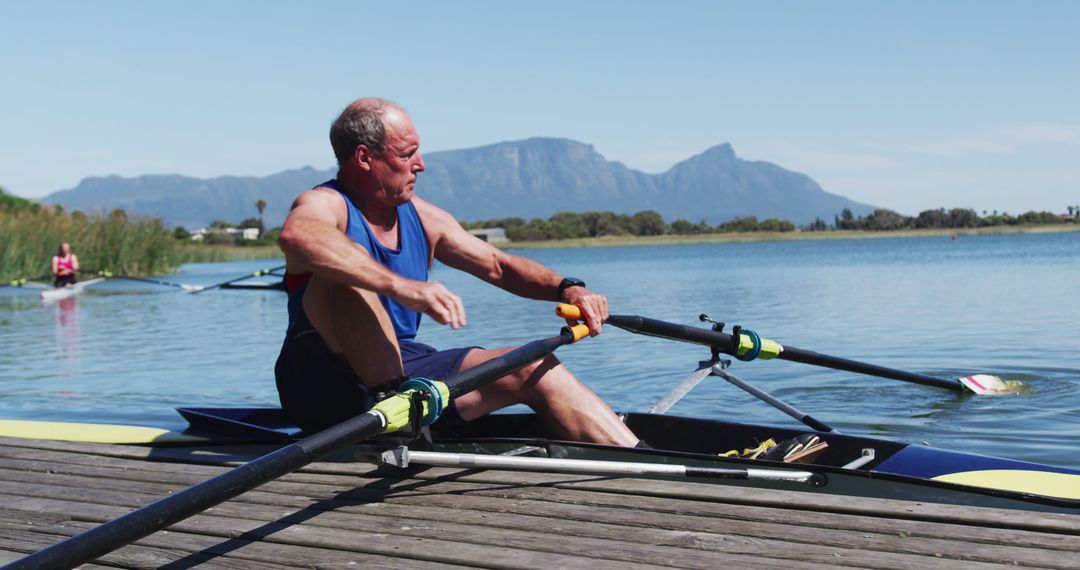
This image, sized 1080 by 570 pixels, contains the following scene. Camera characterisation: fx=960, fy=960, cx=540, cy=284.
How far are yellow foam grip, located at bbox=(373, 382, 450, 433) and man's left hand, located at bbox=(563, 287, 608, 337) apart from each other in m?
1.03

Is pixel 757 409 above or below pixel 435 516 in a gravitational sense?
below

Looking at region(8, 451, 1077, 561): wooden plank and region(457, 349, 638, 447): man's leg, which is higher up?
region(457, 349, 638, 447): man's leg

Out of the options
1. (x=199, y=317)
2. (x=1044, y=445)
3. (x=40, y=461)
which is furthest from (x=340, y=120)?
(x=199, y=317)

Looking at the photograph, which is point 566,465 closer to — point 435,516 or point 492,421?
point 435,516

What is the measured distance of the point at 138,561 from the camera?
305 cm

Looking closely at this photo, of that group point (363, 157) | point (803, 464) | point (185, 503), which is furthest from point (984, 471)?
point (185, 503)

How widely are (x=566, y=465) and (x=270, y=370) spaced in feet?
32.4

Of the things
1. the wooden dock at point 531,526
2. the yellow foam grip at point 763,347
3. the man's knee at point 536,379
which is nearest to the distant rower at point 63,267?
the wooden dock at point 531,526

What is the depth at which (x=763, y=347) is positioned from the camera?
18.3 feet

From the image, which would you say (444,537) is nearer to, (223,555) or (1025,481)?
(223,555)

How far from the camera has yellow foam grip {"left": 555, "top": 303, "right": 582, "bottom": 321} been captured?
4.17 meters

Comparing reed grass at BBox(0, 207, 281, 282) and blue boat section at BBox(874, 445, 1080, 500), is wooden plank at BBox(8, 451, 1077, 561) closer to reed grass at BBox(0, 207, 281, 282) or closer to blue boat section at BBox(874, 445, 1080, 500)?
blue boat section at BBox(874, 445, 1080, 500)

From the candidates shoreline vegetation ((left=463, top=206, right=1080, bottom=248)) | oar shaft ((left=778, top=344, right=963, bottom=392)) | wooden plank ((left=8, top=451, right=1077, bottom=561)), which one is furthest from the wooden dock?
shoreline vegetation ((left=463, top=206, right=1080, bottom=248))

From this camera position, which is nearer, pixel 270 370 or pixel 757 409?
pixel 757 409
